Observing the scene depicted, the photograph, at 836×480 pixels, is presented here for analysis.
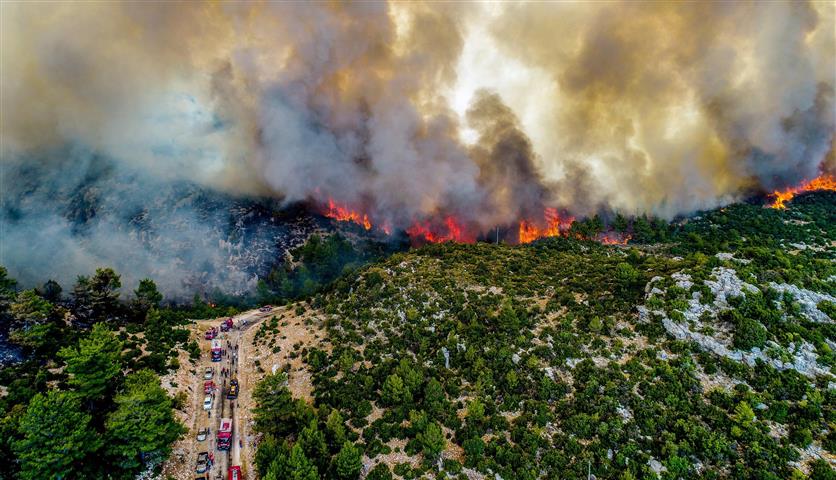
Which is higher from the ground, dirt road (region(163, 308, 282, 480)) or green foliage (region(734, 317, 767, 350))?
green foliage (region(734, 317, 767, 350))

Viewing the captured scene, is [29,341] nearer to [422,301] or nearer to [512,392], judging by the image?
[422,301]

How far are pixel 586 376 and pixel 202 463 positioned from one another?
57.1 meters

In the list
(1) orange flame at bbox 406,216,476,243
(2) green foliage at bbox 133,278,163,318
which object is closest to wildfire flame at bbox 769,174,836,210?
(1) orange flame at bbox 406,216,476,243

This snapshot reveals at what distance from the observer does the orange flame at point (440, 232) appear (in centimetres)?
15175

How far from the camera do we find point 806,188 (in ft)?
473

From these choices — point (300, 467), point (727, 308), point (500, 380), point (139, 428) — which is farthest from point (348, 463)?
point (727, 308)

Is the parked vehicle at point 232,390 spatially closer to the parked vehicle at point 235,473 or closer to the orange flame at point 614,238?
the parked vehicle at point 235,473

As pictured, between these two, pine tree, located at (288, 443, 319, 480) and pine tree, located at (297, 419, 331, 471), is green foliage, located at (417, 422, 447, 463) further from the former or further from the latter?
pine tree, located at (288, 443, 319, 480)

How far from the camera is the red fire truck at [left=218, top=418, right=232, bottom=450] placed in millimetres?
61719

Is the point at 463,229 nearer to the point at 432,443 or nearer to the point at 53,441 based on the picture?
the point at 432,443

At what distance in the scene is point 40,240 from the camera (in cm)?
14850

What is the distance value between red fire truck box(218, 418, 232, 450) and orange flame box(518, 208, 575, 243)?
109485 millimetres

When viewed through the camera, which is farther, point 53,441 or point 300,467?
point 300,467

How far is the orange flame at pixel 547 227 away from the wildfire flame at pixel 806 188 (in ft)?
220
